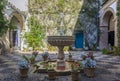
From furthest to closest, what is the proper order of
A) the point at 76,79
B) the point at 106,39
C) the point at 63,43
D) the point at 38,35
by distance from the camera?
the point at 106,39 → the point at 38,35 → the point at 63,43 → the point at 76,79

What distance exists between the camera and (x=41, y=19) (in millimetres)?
21031

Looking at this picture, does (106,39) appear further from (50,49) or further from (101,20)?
(50,49)

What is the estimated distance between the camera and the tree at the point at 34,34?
19.3 m

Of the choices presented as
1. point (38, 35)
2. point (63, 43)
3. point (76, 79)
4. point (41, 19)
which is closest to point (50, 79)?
point (76, 79)

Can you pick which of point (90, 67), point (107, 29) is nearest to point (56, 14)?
point (107, 29)

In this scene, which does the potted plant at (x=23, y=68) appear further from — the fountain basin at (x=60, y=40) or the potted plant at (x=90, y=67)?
the potted plant at (x=90, y=67)

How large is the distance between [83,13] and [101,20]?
6.07 feet

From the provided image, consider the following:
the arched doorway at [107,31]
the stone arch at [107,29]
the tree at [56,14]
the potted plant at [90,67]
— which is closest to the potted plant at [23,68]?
the potted plant at [90,67]

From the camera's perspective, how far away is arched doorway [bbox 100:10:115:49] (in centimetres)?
1977

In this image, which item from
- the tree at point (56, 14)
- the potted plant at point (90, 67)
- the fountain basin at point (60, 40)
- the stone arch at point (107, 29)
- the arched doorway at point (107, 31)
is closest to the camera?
the potted plant at point (90, 67)

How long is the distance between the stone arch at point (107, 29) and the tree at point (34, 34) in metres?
5.57

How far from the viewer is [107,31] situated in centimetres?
2069

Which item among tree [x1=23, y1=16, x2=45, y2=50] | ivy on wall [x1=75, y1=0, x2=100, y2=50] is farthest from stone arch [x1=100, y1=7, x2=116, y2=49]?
tree [x1=23, y1=16, x2=45, y2=50]

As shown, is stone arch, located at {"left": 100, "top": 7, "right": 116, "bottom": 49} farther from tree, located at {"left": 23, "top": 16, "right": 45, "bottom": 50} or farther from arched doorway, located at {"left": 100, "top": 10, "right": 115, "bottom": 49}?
tree, located at {"left": 23, "top": 16, "right": 45, "bottom": 50}
